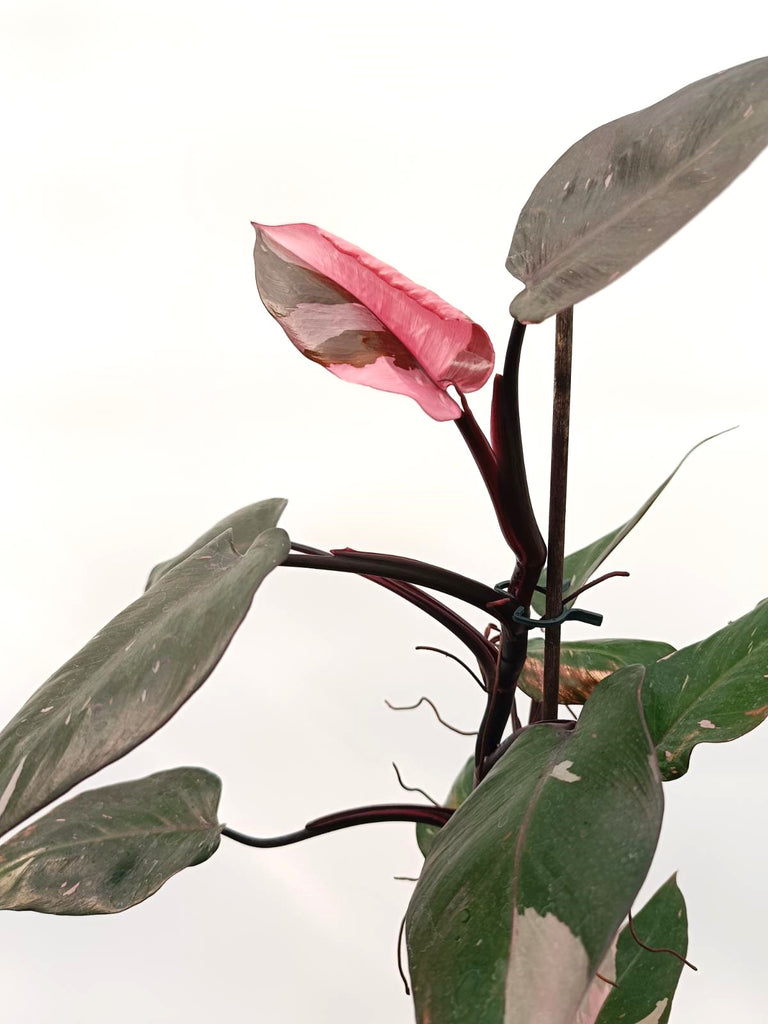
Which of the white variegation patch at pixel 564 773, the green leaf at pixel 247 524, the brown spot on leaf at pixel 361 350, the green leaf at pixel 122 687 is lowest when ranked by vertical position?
the white variegation patch at pixel 564 773

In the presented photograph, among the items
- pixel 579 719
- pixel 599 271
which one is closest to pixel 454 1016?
pixel 579 719

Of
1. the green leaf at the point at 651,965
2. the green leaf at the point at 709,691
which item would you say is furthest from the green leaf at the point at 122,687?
the green leaf at the point at 651,965

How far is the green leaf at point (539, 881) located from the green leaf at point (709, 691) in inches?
3.9

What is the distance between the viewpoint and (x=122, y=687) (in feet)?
1.36

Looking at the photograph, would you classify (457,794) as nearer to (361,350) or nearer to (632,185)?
(361,350)

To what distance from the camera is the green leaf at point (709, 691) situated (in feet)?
1.74

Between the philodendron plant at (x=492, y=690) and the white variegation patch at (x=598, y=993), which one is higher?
the philodendron plant at (x=492, y=690)

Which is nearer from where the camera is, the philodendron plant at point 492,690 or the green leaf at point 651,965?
the philodendron plant at point 492,690

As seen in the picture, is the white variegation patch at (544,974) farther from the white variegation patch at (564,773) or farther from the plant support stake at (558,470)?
the plant support stake at (558,470)

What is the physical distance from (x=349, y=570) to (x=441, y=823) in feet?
0.60

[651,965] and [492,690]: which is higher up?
[492,690]

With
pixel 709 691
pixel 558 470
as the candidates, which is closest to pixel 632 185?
pixel 558 470

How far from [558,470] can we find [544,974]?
0.23 metres

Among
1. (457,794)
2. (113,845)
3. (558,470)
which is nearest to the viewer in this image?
(558,470)
